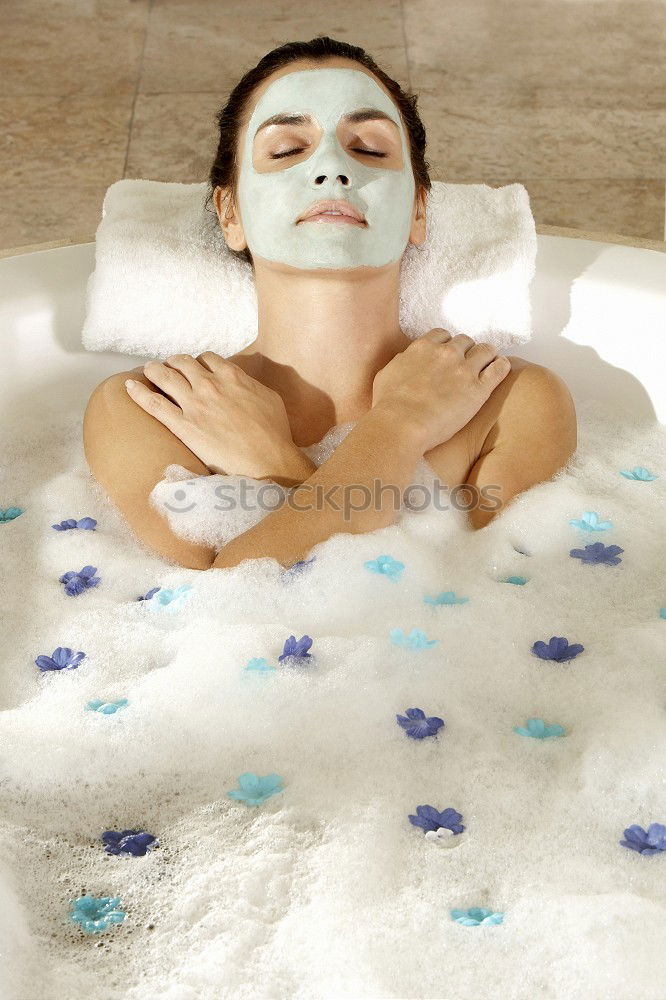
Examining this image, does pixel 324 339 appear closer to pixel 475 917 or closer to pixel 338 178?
pixel 338 178

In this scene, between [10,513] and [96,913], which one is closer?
[96,913]

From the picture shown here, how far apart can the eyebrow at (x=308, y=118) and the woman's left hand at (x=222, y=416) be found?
0.29 meters

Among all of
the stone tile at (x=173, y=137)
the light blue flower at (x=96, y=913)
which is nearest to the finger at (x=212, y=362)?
the light blue flower at (x=96, y=913)

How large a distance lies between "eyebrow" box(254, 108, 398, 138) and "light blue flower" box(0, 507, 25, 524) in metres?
0.53

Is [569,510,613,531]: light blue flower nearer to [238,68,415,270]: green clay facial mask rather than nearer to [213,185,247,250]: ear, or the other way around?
[238,68,415,270]: green clay facial mask

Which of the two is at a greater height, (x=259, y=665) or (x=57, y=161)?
(x=57, y=161)

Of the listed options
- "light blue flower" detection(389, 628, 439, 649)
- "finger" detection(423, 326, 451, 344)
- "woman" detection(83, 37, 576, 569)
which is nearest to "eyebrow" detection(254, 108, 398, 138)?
"woman" detection(83, 37, 576, 569)

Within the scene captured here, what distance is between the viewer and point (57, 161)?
303 centimetres

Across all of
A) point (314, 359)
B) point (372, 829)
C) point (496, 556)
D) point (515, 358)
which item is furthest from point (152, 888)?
point (515, 358)

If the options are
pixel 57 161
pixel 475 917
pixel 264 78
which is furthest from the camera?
pixel 57 161

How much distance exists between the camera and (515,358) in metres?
1.59

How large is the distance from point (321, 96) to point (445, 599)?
0.61 m

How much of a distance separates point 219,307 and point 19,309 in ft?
0.86

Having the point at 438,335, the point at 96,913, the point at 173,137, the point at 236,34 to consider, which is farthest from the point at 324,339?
the point at 236,34
